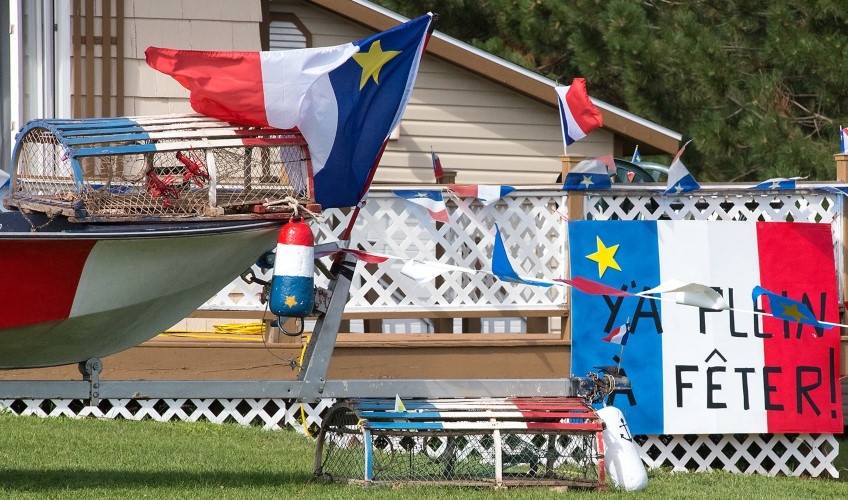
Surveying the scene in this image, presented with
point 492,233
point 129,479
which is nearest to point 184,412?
point 129,479

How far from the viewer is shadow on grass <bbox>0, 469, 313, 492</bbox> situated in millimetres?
6473

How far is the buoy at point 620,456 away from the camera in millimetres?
Answer: 6867

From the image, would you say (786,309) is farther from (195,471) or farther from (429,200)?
(195,471)

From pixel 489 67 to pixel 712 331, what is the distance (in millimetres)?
4271

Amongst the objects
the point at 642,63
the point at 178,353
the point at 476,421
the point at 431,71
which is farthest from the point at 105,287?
the point at 642,63

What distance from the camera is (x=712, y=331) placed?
874cm

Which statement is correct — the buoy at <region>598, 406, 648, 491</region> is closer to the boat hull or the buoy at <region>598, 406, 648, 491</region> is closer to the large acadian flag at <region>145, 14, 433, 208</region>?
the large acadian flag at <region>145, 14, 433, 208</region>

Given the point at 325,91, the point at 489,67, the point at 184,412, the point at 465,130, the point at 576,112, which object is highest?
the point at 489,67

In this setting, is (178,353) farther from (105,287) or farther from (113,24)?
(113,24)

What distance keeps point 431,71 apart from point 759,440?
5.23m

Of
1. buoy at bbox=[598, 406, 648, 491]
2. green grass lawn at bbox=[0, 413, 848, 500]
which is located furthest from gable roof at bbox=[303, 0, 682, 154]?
buoy at bbox=[598, 406, 648, 491]

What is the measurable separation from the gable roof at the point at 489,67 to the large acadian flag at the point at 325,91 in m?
5.40

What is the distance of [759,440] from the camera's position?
8.95 meters

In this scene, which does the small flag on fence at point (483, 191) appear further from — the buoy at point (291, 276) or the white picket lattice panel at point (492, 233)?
the buoy at point (291, 276)
